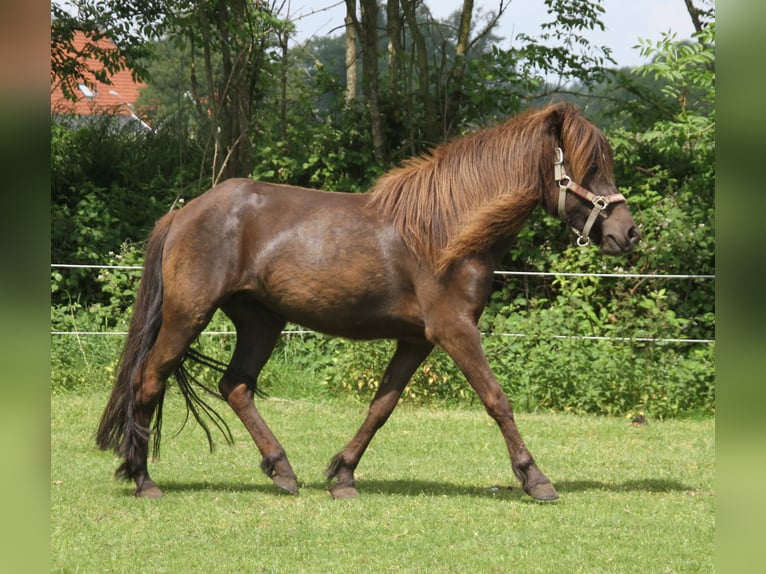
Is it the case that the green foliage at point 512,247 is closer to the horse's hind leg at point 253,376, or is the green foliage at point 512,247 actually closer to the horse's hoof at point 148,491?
the horse's hind leg at point 253,376

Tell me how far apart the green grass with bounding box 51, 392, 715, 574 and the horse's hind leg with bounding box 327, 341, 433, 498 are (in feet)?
0.52

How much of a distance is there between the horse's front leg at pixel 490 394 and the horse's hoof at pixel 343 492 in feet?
3.35

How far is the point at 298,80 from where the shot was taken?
1482cm

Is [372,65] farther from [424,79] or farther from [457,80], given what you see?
[457,80]

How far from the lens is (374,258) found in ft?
19.8

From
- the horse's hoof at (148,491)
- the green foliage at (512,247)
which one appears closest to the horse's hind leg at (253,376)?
the horse's hoof at (148,491)

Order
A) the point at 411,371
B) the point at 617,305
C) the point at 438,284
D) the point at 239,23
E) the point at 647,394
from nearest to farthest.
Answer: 1. the point at 438,284
2. the point at 411,371
3. the point at 647,394
4. the point at 617,305
5. the point at 239,23

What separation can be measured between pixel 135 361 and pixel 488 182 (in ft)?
8.30

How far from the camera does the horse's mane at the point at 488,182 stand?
5855 millimetres

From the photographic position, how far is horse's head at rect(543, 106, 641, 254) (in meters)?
5.77

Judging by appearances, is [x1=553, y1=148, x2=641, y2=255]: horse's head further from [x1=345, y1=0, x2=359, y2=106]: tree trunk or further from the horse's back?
[x1=345, y1=0, x2=359, y2=106]: tree trunk

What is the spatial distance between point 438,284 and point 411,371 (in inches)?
29.7
